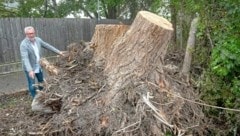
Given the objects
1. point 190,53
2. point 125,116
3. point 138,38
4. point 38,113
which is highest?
point 138,38

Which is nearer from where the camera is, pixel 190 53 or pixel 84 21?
pixel 190 53

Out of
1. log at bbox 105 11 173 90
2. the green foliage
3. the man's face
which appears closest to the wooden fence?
the man's face

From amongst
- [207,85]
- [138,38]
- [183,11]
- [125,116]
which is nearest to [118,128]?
[125,116]

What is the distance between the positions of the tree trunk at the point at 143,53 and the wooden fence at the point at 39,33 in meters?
7.18

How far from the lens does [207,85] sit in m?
4.91

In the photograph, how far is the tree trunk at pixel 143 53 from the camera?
4.52 metres

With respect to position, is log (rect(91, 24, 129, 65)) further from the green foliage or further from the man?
the green foliage

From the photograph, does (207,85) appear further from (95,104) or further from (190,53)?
(95,104)

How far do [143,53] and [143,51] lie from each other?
3cm

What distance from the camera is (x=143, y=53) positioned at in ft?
15.0

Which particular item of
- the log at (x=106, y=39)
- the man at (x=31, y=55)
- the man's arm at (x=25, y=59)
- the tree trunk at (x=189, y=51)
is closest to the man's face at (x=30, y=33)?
the man at (x=31, y=55)

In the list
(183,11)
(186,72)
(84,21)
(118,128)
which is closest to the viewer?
(118,128)

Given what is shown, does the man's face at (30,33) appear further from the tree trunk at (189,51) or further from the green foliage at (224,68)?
the green foliage at (224,68)

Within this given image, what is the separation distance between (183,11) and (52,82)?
3.49 m
